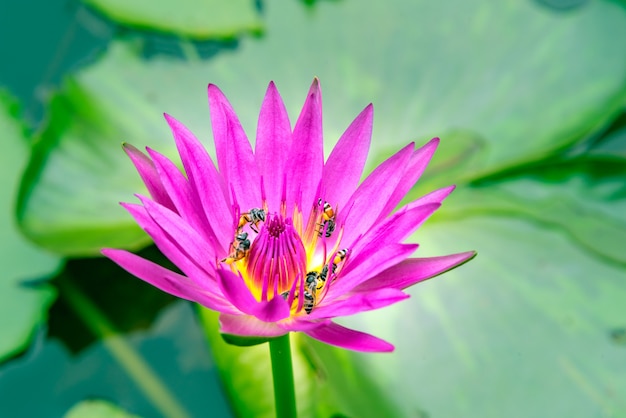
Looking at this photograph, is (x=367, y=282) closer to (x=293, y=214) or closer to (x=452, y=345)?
(x=293, y=214)

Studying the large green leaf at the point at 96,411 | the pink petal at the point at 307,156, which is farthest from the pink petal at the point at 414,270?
the large green leaf at the point at 96,411

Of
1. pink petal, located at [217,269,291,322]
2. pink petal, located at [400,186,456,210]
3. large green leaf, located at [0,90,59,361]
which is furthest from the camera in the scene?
large green leaf, located at [0,90,59,361]

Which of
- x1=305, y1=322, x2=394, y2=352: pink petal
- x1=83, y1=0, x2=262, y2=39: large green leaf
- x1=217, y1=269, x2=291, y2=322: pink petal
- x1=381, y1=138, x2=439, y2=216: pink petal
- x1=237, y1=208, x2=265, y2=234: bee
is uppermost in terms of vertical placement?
x1=83, y1=0, x2=262, y2=39: large green leaf

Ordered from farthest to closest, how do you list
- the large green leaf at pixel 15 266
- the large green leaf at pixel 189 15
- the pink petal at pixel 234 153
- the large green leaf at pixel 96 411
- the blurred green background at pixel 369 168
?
the large green leaf at pixel 189 15 → the large green leaf at pixel 15 266 → the blurred green background at pixel 369 168 → the large green leaf at pixel 96 411 → the pink petal at pixel 234 153

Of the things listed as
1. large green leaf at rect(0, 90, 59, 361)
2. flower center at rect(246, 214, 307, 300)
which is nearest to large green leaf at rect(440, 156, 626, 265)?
flower center at rect(246, 214, 307, 300)

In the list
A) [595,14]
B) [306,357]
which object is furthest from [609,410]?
[595,14]

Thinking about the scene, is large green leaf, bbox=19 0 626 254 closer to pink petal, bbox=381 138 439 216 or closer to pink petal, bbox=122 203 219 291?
pink petal, bbox=381 138 439 216

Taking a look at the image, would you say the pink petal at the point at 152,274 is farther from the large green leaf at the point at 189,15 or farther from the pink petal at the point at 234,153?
the large green leaf at the point at 189,15

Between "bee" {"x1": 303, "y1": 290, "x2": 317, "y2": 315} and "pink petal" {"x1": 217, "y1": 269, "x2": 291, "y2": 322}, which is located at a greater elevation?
"bee" {"x1": 303, "y1": 290, "x2": 317, "y2": 315}
